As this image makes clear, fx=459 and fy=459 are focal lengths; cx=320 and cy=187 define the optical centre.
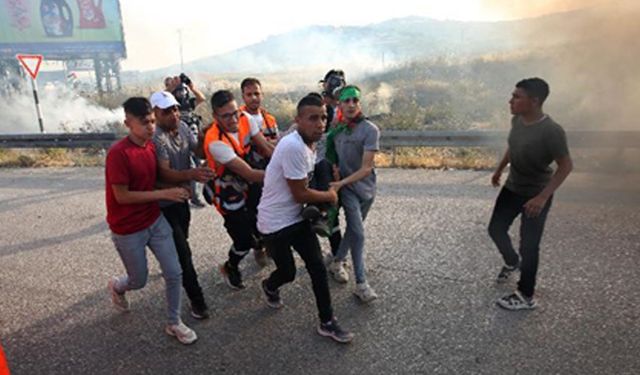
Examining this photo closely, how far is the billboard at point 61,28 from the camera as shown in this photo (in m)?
22.9

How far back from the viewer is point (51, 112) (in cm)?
2186

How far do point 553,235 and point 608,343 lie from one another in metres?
1.98

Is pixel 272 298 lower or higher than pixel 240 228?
A: lower

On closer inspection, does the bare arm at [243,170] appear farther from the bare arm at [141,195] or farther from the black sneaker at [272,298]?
the black sneaker at [272,298]

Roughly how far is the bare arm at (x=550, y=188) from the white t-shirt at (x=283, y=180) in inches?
62.0

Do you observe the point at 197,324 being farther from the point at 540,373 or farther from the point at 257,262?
the point at 540,373

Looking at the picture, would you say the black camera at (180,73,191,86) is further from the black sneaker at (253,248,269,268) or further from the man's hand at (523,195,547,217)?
the man's hand at (523,195,547,217)

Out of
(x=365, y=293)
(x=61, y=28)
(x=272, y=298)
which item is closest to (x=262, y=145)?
(x=272, y=298)

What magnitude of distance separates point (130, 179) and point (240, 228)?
105cm

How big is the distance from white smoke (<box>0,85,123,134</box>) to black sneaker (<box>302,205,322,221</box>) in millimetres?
16071

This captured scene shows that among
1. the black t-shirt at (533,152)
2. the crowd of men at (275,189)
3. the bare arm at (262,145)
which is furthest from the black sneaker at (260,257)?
the black t-shirt at (533,152)

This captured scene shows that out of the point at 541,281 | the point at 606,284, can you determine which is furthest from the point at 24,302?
the point at 606,284

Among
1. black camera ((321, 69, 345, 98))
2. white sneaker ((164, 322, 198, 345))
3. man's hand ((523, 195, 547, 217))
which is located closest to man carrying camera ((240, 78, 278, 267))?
black camera ((321, 69, 345, 98))

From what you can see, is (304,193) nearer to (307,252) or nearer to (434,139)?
(307,252)
